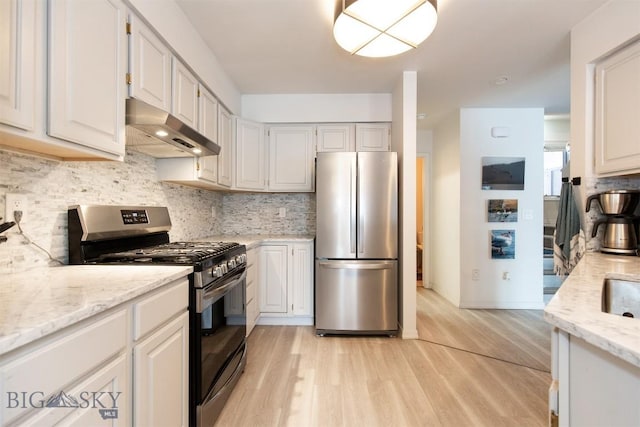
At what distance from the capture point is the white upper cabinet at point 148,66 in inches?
56.8

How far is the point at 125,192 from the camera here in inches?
72.6

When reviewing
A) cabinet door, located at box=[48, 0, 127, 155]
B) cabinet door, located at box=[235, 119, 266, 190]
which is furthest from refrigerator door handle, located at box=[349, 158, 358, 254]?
cabinet door, located at box=[48, 0, 127, 155]

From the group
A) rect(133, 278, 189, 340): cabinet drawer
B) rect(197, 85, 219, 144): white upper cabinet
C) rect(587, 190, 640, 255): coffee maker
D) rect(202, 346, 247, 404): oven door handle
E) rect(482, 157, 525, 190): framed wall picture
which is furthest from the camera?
rect(482, 157, 525, 190): framed wall picture

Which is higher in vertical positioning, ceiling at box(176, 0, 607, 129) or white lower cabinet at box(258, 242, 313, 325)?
ceiling at box(176, 0, 607, 129)

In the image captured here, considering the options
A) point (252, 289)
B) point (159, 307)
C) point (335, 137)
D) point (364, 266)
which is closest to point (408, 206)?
point (364, 266)

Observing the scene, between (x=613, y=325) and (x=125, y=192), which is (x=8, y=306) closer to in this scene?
(x=125, y=192)

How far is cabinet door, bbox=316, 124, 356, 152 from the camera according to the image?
3.29 metres

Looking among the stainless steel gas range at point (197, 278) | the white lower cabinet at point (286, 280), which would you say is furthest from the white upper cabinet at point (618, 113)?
the stainless steel gas range at point (197, 278)

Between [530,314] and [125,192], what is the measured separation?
13.9ft

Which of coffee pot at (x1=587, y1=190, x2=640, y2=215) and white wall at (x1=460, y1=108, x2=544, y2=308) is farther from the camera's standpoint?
white wall at (x1=460, y1=108, x2=544, y2=308)

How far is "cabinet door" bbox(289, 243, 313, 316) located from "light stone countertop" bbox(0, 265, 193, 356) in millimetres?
1666

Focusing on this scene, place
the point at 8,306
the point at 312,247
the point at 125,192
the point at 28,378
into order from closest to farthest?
the point at 28,378
the point at 8,306
the point at 125,192
the point at 312,247

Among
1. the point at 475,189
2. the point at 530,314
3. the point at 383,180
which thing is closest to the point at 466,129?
the point at 475,189

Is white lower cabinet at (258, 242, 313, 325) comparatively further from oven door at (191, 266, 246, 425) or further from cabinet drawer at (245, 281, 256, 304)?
oven door at (191, 266, 246, 425)
